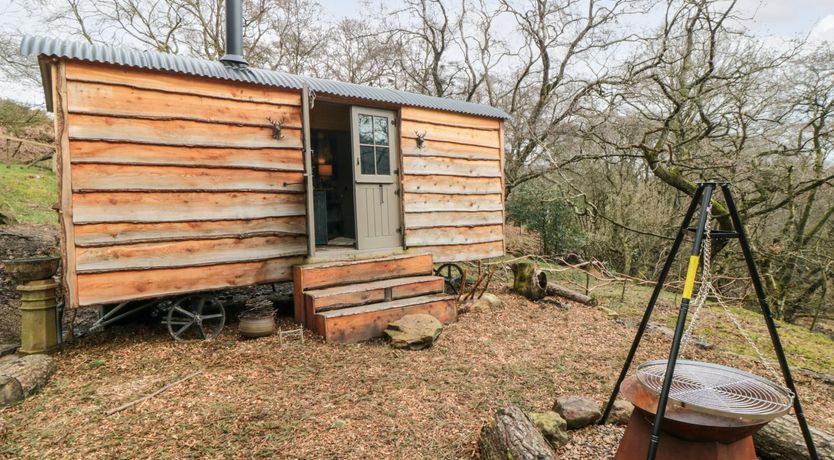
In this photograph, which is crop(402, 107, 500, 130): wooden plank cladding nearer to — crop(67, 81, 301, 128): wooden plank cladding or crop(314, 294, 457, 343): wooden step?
crop(67, 81, 301, 128): wooden plank cladding

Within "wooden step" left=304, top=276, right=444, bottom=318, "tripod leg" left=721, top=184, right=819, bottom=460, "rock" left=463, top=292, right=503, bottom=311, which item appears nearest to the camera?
"tripod leg" left=721, top=184, right=819, bottom=460

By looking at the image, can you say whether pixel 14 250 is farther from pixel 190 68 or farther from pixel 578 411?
pixel 578 411

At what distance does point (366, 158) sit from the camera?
5988 millimetres

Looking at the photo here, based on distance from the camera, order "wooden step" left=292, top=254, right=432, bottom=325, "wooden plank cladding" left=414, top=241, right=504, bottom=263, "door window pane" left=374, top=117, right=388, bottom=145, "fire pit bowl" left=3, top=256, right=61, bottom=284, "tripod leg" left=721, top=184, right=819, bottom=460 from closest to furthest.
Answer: "tripod leg" left=721, top=184, right=819, bottom=460, "fire pit bowl" left=3, top=256, right=61, bottom=284, "wooden step" left=292, top=254, right=432, bottom=325, "door window pane" left=374, top=117, right=388, bottom=145, "wooden plank cladding" left=414, top=241, right=504, bottom=263

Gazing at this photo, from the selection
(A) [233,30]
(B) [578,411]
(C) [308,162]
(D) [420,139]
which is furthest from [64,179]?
(B) [578,411]

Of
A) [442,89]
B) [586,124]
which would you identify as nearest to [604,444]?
[586,124]

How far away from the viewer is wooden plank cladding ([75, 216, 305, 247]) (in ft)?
13.9

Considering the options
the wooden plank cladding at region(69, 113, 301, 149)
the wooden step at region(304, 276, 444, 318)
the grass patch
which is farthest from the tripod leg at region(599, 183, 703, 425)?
the grass patch

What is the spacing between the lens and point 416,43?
44.8 ft

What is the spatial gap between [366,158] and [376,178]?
322 millimetres

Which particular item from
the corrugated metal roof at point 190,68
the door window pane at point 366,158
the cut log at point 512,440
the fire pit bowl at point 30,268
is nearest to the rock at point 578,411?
the cut log at point 512,440

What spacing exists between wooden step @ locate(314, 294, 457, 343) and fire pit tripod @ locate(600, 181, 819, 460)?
9.83 ft

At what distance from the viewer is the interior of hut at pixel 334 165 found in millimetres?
7797

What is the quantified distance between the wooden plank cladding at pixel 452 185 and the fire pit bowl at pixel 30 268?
422 centimetres
